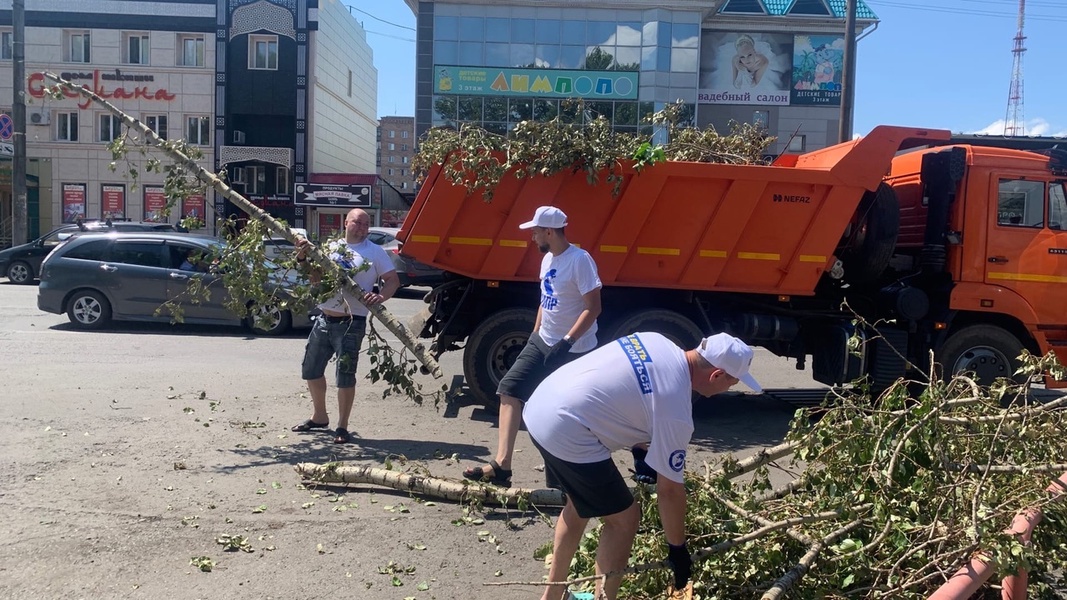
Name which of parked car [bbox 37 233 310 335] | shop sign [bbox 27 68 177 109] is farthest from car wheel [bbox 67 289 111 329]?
shop sign [bbox 27 68 177 109]

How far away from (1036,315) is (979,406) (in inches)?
178

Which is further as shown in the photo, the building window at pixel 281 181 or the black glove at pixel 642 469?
the building window at pixel 281 181

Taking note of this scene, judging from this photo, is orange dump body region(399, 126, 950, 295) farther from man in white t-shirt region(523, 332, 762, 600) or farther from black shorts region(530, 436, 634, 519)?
black shorts region(530, 436, 634, 519)

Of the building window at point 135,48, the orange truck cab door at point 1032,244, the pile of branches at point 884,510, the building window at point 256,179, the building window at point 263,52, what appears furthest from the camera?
the building window at point 256,179

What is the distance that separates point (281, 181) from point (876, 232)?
32244 millimetres

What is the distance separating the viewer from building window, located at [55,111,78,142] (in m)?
35.8

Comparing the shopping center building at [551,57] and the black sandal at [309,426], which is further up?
the shopping center building at [551,57]

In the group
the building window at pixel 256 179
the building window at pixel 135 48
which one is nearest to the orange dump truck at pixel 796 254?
the building window at pixel 256 179

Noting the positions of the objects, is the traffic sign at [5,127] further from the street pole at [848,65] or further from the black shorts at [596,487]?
the black shorts at [596,487]

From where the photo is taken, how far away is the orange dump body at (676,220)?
773 cm

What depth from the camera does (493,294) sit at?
8.14 metres

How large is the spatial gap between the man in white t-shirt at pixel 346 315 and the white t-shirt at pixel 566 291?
1.51m

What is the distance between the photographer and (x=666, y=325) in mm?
7977

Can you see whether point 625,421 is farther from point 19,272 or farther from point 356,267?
point 19,272
